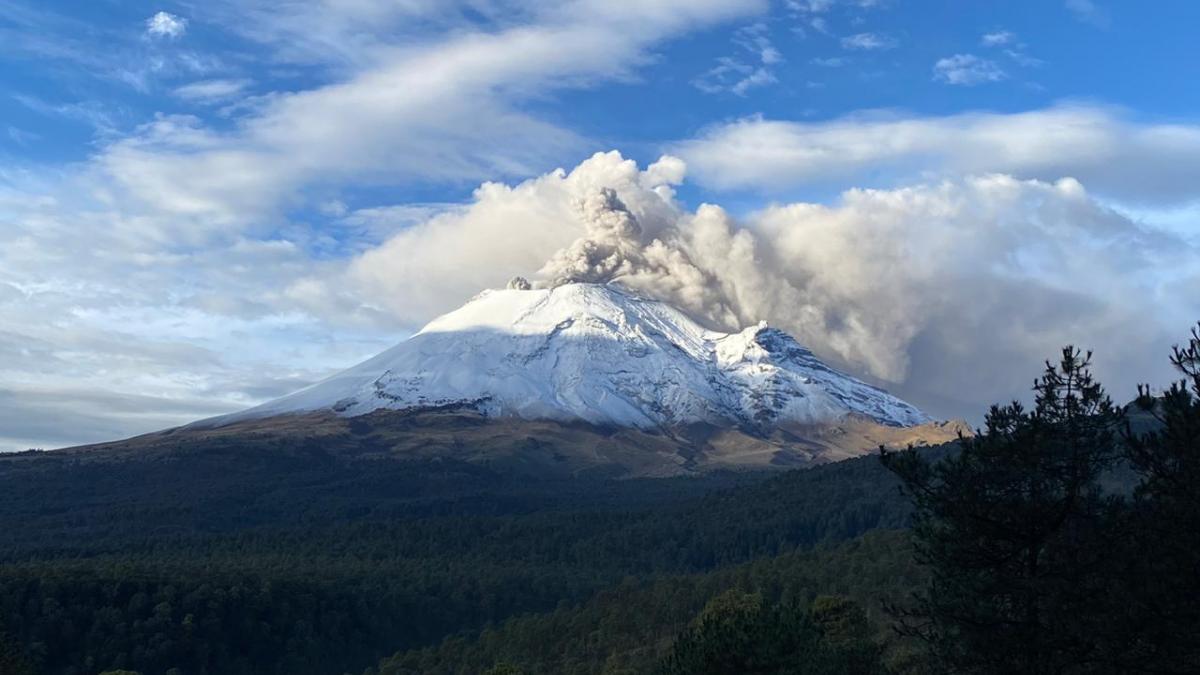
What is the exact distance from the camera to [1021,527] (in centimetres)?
3312

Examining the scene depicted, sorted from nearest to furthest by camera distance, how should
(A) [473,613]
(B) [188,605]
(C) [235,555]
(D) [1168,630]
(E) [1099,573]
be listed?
(D) [1168,630]
(E) [1099,573]
(B) [188,605]
(A) [473,613]
(C) [235,555]

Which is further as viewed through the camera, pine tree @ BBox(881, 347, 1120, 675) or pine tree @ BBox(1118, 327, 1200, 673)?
pine tree @ BBox(881, 347, 1120, 675)

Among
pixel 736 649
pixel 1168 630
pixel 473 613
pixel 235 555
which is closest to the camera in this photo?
pixel 1168 630

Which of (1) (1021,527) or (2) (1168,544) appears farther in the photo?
(1) (1021,527)

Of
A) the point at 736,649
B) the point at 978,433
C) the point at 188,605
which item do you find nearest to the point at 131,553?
the point at 188,605

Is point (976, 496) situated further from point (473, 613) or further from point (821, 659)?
point (473, 613)

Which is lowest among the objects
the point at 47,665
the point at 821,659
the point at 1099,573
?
the point at 47,665

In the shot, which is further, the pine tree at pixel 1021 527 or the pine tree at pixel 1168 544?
the pine tree at pixel 1021 527

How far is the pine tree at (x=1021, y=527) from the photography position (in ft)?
105

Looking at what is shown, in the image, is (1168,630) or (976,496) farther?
(976,496)

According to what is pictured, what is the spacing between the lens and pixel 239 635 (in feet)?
468

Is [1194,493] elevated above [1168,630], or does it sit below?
above

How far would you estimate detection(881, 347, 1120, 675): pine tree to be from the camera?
105 ft

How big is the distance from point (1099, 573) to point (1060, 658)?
8.26ft
